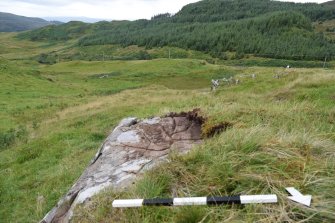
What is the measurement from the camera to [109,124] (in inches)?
709

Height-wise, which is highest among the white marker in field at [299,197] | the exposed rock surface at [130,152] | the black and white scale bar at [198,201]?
the white marker in field at [299,197]

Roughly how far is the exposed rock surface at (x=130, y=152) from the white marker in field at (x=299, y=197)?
2.38 m

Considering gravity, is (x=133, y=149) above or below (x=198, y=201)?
below

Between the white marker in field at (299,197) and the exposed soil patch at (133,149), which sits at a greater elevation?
the white marker in field at (299,197)

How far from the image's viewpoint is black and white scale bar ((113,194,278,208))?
430cm

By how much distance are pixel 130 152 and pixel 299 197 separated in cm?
371

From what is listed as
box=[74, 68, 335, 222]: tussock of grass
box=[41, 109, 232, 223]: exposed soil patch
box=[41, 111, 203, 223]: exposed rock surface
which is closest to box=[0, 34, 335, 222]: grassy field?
box=[74, 68, 335, 222]: tussock of grass

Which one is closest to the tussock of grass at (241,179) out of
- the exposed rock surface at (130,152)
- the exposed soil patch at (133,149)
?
the exposed soil patch at (133,149)

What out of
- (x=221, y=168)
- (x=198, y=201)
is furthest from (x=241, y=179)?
(x=198, y=201)

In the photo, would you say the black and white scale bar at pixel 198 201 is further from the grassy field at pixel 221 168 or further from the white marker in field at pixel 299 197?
the white marker in field at pixel 299 197

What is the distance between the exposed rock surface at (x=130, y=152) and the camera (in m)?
6.16

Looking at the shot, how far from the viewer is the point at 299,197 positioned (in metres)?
4.25

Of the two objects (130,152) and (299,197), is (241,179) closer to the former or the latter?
(299,197)

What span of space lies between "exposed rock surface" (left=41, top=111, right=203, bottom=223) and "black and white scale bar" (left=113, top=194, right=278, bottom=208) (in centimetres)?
85
